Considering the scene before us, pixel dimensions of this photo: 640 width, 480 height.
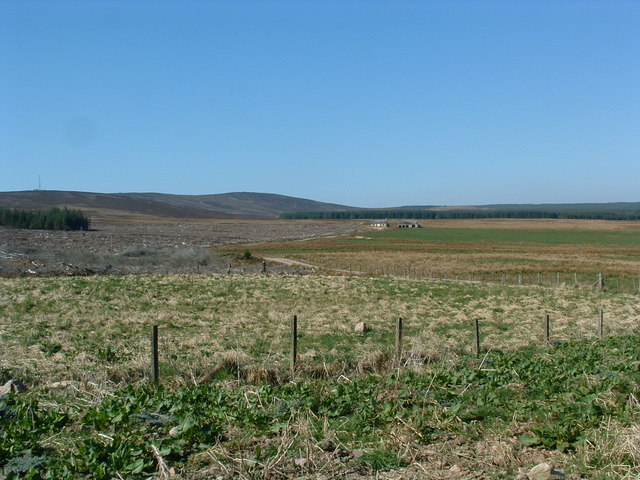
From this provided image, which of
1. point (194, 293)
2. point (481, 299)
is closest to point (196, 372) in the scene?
point (194, 293)

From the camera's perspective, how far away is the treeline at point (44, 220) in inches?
4459

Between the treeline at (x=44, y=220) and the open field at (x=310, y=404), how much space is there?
103m

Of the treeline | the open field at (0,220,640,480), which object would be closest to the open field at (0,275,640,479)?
the open field at (0,220,640,480)

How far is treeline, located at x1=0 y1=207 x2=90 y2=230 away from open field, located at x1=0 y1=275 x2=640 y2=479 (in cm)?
10266

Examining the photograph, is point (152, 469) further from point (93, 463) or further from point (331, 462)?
point (331, 462)

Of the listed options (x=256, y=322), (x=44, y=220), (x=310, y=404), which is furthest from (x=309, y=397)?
(x=44, y=220)

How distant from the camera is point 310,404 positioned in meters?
8.77

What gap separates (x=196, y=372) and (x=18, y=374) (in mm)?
3257

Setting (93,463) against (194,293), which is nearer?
(93,463)

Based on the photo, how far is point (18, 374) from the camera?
38.8 ft

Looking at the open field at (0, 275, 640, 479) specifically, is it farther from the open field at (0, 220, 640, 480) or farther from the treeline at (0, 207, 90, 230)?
the treeline at (0, 207, 90, 230)

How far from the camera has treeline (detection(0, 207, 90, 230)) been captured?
113m

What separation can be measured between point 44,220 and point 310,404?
397 feet

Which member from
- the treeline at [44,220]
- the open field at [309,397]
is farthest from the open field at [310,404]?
the treeline at [44,220]
